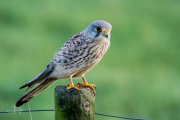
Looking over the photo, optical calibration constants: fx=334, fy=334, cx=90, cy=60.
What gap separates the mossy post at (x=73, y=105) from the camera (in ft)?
9.53

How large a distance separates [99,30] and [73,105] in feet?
3.85

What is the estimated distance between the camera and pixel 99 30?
12.4 ft

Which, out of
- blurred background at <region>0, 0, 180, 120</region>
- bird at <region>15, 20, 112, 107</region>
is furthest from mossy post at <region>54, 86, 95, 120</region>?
blurred background at <region>0, 0, 180, 120</region>

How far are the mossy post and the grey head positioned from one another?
1.02 meters

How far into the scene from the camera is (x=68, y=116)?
9.57 feet

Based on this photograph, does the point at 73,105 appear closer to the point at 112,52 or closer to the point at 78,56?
the point at 78,56

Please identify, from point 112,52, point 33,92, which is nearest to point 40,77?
point 33,92

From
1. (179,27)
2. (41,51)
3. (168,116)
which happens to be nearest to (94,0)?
(179,27)

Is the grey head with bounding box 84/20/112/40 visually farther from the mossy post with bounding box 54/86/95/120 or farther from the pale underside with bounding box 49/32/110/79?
the mossy post with bounding box 54/86/95/120

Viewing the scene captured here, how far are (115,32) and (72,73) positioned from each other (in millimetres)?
5027

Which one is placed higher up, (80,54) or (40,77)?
(80,54)

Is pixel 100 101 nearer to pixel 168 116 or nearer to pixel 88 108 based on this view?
pixel 168 116

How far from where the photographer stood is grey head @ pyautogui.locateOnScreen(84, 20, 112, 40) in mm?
3750

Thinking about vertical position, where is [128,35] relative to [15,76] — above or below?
above
